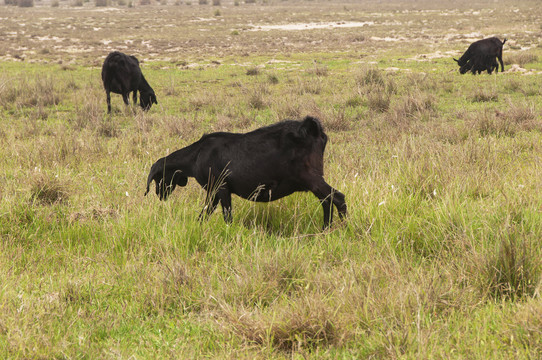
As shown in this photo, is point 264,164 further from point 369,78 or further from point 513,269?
point 369,78

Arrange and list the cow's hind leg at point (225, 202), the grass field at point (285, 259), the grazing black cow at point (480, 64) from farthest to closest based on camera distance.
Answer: the grazing black cow at point (480, 64) < the cow's hind leg at point (225, 202) < the grass field at point (285, 259)

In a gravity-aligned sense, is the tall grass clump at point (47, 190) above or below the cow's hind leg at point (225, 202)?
below

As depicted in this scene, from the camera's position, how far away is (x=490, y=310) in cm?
291

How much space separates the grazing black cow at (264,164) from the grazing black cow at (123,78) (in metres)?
8.49

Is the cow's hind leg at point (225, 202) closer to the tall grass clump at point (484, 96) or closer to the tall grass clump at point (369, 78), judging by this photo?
the tall grass clump at point (484, 96)

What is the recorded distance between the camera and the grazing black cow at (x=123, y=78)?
1263cm

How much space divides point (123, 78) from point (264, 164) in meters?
9.32

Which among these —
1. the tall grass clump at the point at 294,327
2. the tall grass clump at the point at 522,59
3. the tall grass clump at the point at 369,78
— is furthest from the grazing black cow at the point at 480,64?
the tall grass clump at the point at 294,327

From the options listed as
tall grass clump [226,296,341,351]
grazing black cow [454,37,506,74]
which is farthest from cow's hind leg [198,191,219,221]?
grazing black cow [454,37,506,74]

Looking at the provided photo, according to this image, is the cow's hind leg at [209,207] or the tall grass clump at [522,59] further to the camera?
the tall grass clump at [522,59]

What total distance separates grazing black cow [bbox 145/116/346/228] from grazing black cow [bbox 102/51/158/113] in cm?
849

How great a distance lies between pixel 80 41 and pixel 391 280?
1304 inches

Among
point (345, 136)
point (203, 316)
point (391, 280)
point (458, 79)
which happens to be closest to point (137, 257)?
point (203, 316)

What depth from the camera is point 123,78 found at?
1261 centimetres
